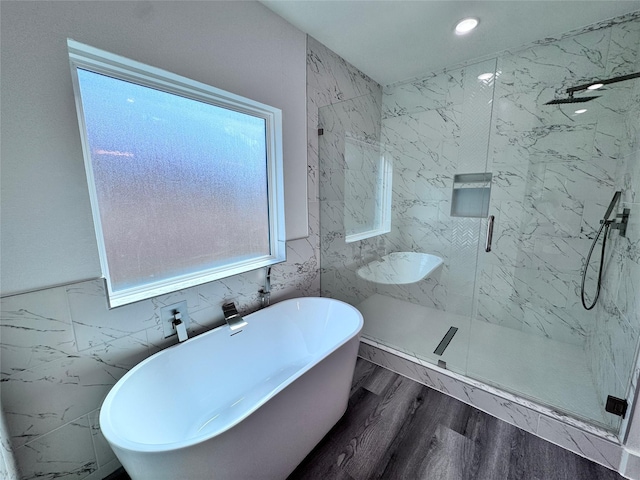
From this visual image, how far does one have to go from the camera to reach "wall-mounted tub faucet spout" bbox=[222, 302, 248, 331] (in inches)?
63.7

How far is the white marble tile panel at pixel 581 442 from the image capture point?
1328mm

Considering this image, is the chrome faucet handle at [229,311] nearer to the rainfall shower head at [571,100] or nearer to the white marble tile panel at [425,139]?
the white marble tile panel at [425,139]

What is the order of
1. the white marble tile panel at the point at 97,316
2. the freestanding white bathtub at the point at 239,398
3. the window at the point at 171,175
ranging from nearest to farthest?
the freestanding white bathtub at the point at 239,398, the white marble tile panel at the point at 97,316, the window at the point at 171,175

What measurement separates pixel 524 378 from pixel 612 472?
575mm

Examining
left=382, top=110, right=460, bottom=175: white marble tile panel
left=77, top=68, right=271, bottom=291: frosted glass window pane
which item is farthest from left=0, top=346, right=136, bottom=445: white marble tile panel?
left=382, top=110, right=460, bottom=175: white marble tile panel

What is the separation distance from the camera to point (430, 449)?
1.43 meters

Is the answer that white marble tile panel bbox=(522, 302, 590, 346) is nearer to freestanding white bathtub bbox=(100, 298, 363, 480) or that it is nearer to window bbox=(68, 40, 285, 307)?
freestanding white bathtub bbox=(100, 298, 363, 480)

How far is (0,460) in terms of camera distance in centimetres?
81

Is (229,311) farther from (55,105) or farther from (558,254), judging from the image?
(558,254)

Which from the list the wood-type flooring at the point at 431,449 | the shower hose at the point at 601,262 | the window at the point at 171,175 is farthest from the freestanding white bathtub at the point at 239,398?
the shower hose at the point at 601,262

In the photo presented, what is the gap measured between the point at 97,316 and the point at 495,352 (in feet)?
9.23

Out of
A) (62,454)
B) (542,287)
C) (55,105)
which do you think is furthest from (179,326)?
(542,287)

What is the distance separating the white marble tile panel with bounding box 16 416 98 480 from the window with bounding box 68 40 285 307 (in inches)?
23.0

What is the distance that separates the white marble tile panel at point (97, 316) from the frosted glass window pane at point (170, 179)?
0.61ft
